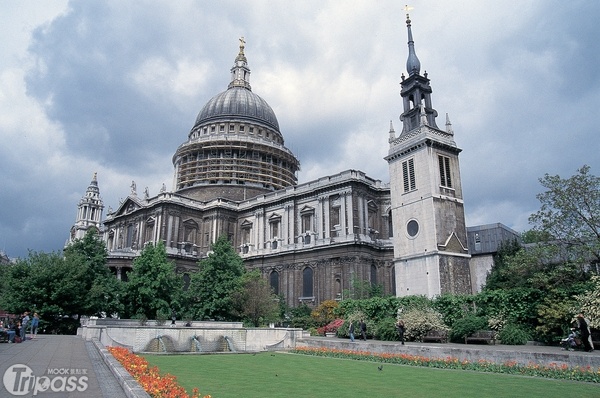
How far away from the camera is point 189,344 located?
2480 cm

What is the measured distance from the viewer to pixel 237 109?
2849 inches

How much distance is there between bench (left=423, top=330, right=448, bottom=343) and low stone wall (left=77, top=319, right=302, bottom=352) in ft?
24.8

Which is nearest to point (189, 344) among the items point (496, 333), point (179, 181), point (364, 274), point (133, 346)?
point (133, 346)

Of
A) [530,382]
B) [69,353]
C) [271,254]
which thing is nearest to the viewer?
[530,382]

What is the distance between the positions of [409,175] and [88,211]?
87006 mm

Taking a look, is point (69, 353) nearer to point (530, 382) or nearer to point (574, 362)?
point (530, 382)

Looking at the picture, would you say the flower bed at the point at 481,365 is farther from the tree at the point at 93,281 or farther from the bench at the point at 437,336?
the tree at the point at 93,281

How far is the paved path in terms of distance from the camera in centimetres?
900

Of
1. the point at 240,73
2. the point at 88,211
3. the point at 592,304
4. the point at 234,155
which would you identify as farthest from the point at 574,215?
the point at 88,211

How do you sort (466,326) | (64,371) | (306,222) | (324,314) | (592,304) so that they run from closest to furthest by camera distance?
1. (64,371)
2. (592,304)
3. (466,326)
4. (324,314)
5. (306,222)

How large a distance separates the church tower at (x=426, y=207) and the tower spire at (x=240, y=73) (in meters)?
45.9

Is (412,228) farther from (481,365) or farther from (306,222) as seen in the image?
(481,365)

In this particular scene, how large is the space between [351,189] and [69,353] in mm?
34733

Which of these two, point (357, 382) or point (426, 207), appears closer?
point (357, 382)
